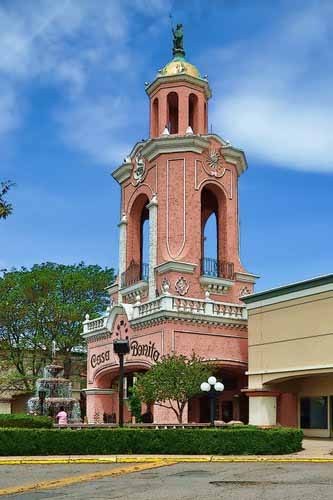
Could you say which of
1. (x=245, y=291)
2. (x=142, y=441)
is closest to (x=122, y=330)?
(x=245, y=291)

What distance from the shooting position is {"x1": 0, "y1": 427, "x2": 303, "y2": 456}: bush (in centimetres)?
2077

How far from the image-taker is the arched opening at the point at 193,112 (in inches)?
1558

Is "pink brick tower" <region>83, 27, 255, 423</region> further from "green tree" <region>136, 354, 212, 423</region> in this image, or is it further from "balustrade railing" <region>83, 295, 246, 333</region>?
"green tree" <region>136, 354, 212, 423</region>

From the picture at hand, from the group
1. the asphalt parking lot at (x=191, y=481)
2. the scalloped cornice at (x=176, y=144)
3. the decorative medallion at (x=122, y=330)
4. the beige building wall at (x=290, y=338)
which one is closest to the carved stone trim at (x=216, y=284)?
the beige building wall at (x=290, y=338)

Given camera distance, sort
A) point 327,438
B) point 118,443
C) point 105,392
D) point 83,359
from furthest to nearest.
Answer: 1. point 83,359
2. point 105,392
3. point 327,438
4. point 118,443

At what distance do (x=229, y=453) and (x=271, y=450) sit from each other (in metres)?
1.26

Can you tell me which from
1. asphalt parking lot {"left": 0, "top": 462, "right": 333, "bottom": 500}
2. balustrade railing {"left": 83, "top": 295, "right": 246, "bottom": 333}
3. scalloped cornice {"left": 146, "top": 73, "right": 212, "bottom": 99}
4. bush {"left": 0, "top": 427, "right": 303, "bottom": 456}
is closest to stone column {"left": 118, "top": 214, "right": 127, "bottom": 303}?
balustrade railing {"left": 83, "top": 295, "right": 246, "bottom": 333}

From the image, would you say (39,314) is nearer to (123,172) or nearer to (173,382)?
(123,172)

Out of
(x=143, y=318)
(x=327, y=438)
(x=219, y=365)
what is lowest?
(x=327, y=438)

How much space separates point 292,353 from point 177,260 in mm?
7880

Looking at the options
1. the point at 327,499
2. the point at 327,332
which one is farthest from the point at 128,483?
the point at 327,332

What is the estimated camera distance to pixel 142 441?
2128 centimetres

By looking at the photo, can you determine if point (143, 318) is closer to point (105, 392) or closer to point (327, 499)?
point (105, 392)

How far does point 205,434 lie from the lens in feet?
70.4
